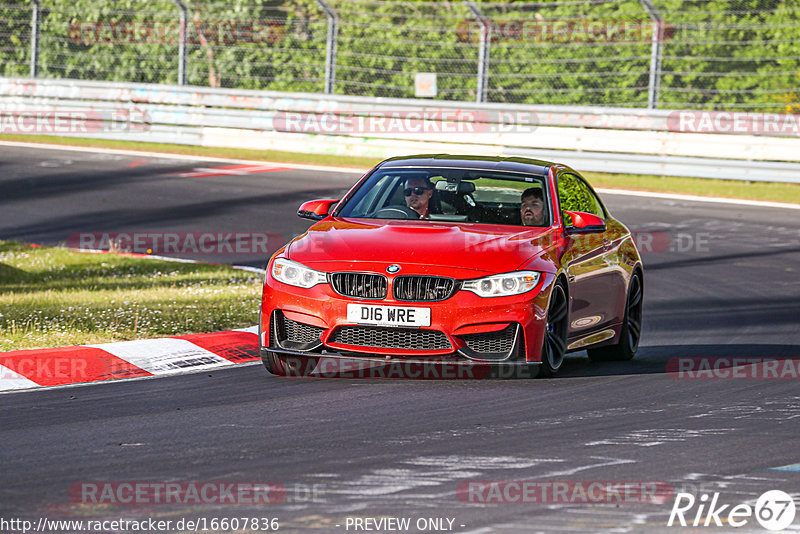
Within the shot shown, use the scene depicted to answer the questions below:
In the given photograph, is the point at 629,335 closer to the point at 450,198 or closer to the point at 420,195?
the point at 450,198

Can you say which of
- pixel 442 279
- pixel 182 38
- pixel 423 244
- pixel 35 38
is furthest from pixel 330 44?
pixel 442 279

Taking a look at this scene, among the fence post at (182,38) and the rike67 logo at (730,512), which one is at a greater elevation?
the fence post at (182,38)

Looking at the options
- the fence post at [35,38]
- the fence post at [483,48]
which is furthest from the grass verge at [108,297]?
the fence post at [35,38]

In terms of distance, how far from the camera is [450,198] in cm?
966

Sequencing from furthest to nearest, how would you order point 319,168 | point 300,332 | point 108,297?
point 319,168
point 108,297
point 300,332

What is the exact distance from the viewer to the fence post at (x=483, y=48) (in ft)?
82.9

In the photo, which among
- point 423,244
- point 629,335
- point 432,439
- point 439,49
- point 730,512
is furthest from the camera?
point 439,49

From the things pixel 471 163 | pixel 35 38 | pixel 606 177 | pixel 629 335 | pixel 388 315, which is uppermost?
pixel 35 38

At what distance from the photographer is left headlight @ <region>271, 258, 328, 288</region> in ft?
28.0

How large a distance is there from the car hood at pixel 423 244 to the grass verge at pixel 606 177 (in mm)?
13947

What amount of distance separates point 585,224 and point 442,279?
1.42 m

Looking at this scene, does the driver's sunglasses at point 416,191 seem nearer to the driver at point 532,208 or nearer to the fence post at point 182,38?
the driver at point 532,208

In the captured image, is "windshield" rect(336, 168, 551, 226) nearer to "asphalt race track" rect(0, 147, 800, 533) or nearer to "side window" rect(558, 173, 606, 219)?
"side window" rect(558, 173, 606, 219)

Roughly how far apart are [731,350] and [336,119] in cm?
1656
